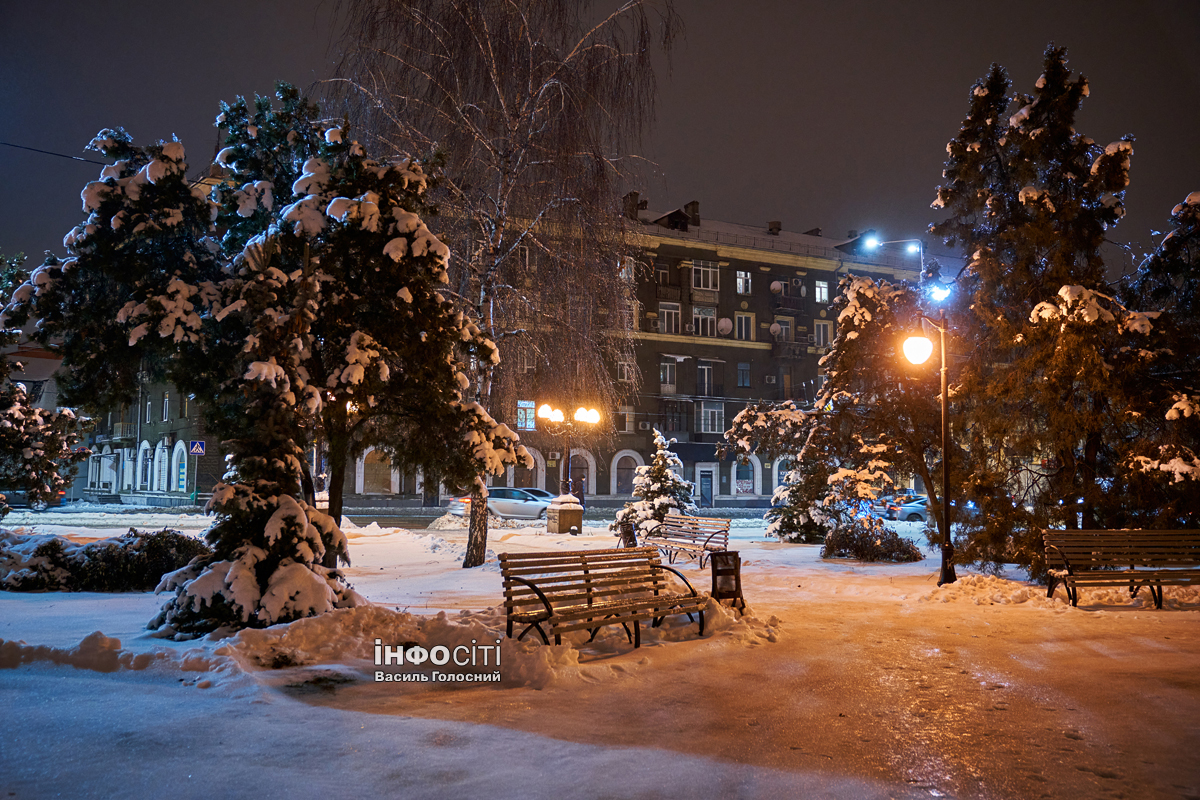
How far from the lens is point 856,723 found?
18.5 feet

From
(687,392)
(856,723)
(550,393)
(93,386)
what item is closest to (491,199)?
(550,393)

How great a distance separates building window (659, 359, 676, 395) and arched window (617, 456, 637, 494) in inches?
201

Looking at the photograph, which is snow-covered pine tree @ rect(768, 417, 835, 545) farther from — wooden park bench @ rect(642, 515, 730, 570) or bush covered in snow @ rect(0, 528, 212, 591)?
bush covered in snow @ rect(0, 528, 212, 591)

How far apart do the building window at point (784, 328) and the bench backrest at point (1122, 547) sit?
140 feet

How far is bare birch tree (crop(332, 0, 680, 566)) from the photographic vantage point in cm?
1411

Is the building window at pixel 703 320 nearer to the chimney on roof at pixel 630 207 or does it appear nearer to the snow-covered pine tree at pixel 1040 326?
the chimney on roof at pixel 630 207

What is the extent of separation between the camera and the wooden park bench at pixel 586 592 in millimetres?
7414

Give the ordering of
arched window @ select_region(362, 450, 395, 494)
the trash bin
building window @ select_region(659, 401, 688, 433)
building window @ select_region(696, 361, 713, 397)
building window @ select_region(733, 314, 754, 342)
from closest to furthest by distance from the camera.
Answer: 1. the trash bin
2. arched window @ select_region(362, 450, 395, 494)
3. building window @ select_region(659, 401, 688, 433)
4. building window @ select_region(696, 361, 713, 397)
5. building window @ select_region(733, 314, 754, 342)

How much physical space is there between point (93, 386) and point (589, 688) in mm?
8169

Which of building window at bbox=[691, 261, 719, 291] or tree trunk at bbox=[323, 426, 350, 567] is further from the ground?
building window at bbox=[691, 261, 719, 291]

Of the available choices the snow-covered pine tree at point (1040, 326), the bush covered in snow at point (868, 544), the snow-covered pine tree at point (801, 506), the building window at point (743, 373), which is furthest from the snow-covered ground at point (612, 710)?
the building window at point (743, 373)

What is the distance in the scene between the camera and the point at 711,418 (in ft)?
170

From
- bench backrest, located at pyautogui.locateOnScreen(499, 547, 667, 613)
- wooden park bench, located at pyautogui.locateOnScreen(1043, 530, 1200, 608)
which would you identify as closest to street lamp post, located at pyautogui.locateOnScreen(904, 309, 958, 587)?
wooden park bench, located at pyautogui.locateOnScreen(1043, 530, 1200, 608)

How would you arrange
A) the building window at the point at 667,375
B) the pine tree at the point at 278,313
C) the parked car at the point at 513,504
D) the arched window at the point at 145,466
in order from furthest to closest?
1. the building window at the point at 667,375
2. the arched window at the point at 145,466
3. the parked car at the point at 513,504
4. the pine tree at the point at 278,313
